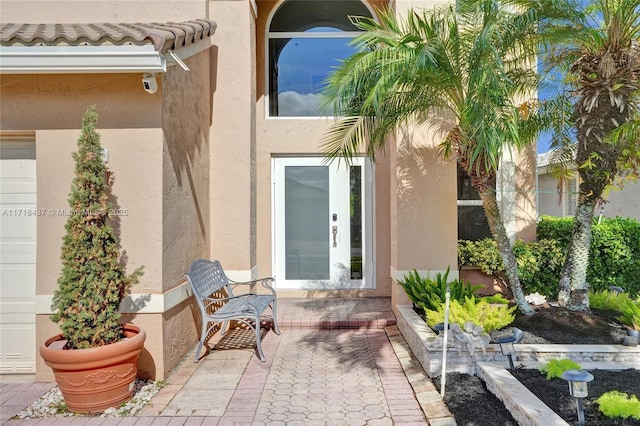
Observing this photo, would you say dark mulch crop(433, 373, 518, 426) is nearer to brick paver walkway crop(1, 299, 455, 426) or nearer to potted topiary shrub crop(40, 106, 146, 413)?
brick paver walkway crop(1, 299, 455, 426)

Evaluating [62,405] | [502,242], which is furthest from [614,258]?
[62,405]

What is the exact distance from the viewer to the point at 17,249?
5207 mm

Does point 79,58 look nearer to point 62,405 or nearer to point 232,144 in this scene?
point 232,144

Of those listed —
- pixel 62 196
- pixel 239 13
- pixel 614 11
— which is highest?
pixel 239 13

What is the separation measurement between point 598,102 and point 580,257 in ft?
7.37

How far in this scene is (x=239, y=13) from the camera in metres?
7.05

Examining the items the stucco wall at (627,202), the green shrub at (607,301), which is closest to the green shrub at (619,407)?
the green shrub at (607,301)

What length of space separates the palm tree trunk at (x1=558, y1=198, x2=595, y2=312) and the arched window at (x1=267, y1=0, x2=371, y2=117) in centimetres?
548

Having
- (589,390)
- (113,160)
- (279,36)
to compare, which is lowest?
(589,390)

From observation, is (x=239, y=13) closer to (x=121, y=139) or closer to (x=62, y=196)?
(x=121, y=139)

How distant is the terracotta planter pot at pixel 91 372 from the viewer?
4.07 m

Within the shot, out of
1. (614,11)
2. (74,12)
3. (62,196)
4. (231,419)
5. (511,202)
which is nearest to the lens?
(231,419)

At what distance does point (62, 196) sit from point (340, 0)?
712cm

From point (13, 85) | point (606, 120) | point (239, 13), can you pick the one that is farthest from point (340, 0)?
point (13, 85)
